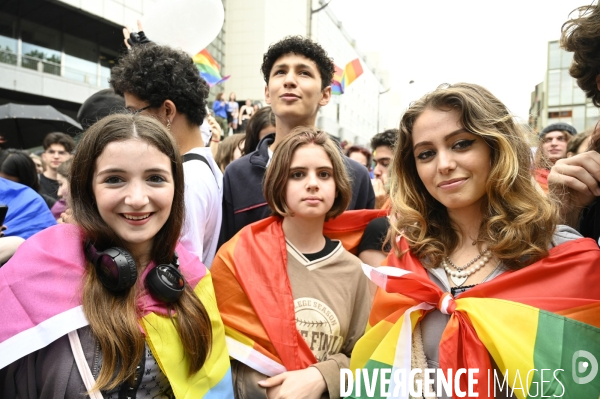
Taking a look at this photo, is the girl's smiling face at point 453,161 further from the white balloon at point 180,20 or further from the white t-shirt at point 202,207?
the white balloon at point 180,20

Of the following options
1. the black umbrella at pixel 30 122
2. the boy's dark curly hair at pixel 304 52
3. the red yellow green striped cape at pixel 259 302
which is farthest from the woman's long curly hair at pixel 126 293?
the black umbrella at pixel 30 122

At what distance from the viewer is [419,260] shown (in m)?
1.97

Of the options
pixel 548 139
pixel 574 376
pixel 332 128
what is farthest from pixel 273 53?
pixel 332 128

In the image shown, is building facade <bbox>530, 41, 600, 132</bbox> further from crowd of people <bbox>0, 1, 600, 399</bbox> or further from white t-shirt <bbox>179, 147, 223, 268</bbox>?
white t-shirt <bbox>179, 147, 223, 268</bbox>

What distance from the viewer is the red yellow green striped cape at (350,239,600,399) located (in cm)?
159

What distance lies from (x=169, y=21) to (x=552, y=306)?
9.56 ft

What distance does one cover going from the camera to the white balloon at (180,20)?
316cm

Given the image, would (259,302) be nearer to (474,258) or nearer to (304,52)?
(474,258)

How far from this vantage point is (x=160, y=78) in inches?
94.6

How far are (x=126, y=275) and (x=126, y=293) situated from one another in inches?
4.7

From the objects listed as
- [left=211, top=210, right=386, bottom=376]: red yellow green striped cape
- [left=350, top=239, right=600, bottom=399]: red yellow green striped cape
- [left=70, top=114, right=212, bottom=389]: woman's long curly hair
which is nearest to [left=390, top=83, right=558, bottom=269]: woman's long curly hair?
[left=350, top=239, right=600, bottom=399]: red yellow green striped cape

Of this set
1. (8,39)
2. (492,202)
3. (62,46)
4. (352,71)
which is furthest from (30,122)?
(62,46)

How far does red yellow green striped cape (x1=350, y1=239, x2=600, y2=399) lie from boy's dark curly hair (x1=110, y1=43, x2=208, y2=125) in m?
1.44

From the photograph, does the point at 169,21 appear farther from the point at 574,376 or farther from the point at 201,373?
the point at 574,376
